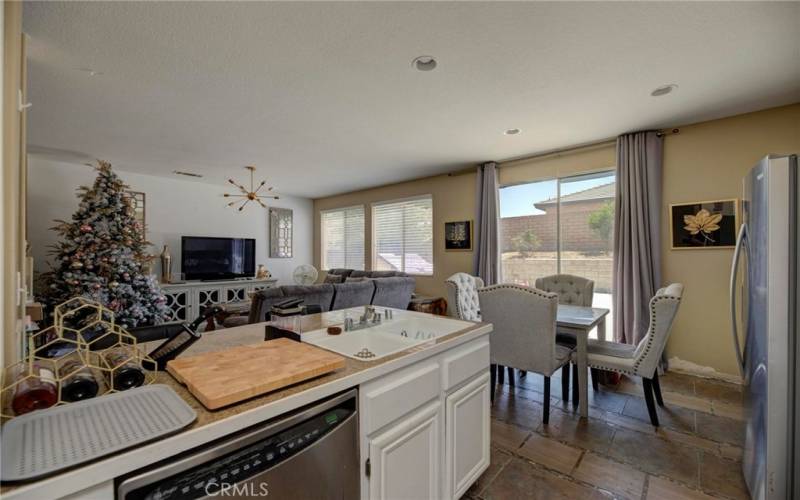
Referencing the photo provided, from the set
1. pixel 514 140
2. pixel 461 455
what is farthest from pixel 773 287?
pixel 514 140

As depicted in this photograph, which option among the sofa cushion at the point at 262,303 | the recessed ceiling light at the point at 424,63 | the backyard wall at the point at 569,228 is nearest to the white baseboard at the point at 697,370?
the backyard wall at the point at 569,228

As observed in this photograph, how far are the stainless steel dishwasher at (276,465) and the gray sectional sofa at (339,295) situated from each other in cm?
185

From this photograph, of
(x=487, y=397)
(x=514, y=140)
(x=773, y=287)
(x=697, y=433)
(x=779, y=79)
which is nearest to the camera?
(x=773, y=287)

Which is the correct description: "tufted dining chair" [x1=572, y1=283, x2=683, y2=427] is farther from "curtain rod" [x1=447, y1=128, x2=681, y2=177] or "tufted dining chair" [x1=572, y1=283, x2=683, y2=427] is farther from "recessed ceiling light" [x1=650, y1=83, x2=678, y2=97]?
"curtain rod" [x1=447, y1=128, x2=681, y2=177]

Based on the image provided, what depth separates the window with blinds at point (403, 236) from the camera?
5.59 meters

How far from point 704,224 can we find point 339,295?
3678mm

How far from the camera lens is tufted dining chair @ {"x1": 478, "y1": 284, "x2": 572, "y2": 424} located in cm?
234

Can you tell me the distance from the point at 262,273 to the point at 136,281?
7.71 feet

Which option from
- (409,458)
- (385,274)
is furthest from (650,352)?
(385,274)

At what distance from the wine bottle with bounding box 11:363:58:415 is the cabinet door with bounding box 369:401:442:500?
0.83 m

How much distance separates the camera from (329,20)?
179cm

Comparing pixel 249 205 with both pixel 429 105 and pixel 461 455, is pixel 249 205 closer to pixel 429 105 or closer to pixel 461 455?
pixel 429 105

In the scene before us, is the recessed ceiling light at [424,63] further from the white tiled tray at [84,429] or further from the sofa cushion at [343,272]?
the sofa cushion at [343,272]

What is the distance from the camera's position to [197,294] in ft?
17.2
